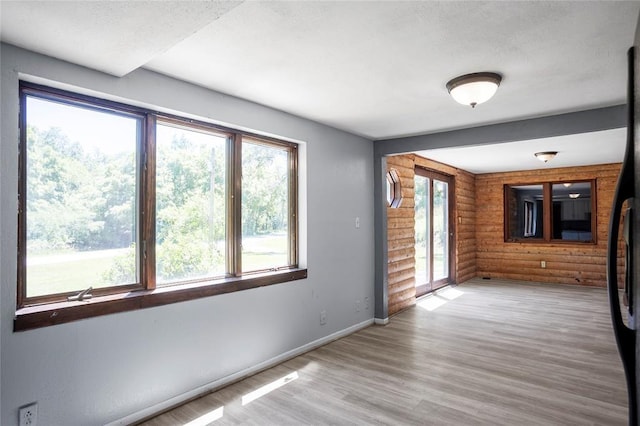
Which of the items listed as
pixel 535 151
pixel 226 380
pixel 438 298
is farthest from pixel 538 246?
pixel 226 380

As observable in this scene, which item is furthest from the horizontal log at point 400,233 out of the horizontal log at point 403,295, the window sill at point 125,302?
the window sill at point 125,302

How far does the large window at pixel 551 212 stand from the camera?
7.36 meters

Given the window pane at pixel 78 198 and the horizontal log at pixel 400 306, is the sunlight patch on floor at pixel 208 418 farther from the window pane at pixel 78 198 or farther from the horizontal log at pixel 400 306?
the horizontal log at pixel 400 306

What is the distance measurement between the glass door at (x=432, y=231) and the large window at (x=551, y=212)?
1.82m

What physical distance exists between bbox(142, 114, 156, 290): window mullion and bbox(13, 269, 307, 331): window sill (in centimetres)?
14

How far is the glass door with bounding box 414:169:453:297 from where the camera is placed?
6.28m

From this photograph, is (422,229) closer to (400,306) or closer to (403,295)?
(403,295)

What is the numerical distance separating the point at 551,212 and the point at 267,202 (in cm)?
667

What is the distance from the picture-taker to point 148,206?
2.63 meters

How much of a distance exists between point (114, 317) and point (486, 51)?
112 inches

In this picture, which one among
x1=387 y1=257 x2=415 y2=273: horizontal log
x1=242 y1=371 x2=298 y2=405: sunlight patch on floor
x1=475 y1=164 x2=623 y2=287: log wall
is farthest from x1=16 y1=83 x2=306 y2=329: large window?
x1=475 y1=164 x2=623 y2=287: log wall

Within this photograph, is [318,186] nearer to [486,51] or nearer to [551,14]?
[486,51]

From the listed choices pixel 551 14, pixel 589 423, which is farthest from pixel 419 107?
pixel 589 423

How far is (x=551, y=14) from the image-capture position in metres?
1.82
